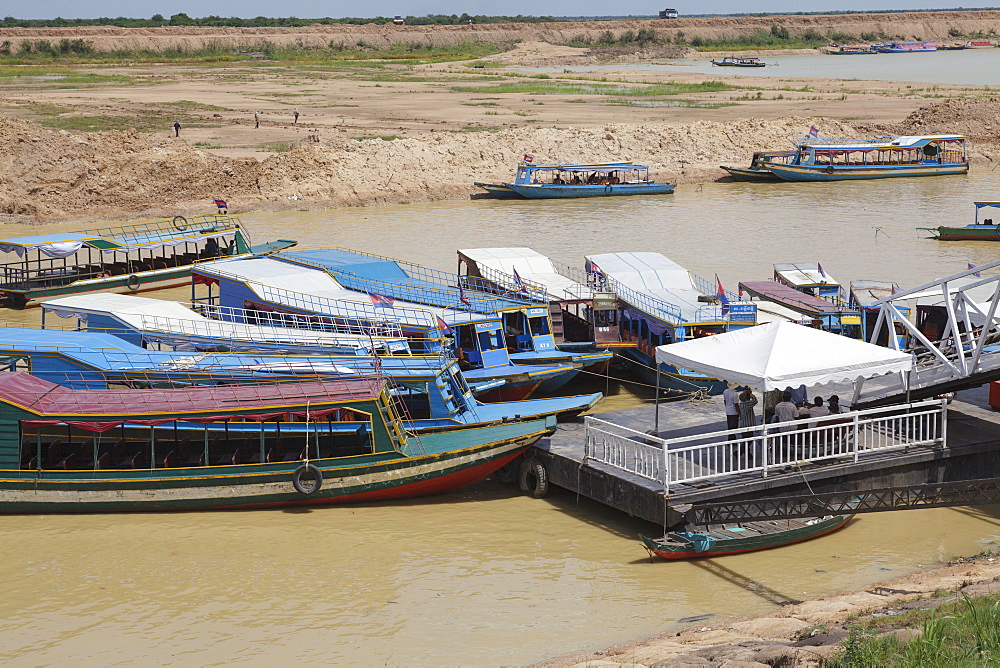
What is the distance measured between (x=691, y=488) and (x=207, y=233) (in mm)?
24242

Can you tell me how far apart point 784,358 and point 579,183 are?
38.2m

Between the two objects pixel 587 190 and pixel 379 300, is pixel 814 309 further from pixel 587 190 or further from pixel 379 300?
pixel 587 190

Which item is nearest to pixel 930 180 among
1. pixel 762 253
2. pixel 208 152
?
pixel 762 253

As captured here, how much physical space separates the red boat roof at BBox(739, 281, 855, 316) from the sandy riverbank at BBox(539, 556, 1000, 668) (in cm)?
997

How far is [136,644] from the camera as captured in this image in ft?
45.9

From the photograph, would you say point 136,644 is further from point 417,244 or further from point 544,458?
point 417,244

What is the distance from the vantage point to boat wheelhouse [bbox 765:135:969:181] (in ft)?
193

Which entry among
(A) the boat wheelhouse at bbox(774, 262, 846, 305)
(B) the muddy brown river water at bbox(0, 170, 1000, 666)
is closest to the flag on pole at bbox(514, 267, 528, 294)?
→ (A) the boat wheelhouse at bbox(774, 262, 846, 305)

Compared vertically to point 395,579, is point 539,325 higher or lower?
higher

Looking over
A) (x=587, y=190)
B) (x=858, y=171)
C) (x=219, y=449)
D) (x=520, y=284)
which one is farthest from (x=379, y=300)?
(x=858, y=171)

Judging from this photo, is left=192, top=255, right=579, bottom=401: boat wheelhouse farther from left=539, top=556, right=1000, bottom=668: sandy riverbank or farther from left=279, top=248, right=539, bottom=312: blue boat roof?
left=539, top=556, right=1000, bottom=668: sandy riverbank

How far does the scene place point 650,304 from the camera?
24.4 m

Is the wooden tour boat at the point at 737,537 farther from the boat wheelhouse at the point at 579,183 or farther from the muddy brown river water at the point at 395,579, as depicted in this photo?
the boat wheelhouse at the point at 579,183

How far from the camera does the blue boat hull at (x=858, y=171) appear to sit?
58906mm
